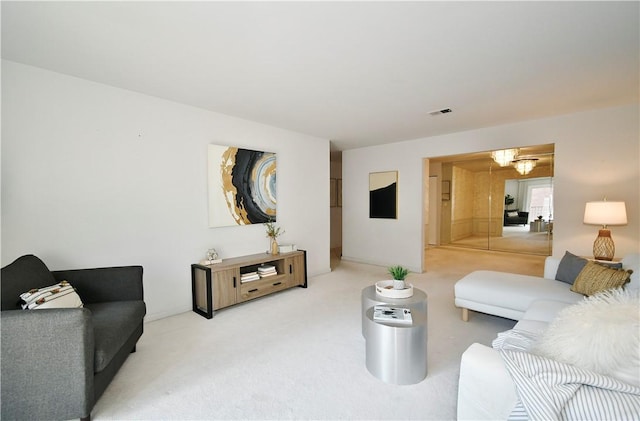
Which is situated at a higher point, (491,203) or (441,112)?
(441,112)

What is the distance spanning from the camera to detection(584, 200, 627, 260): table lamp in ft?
10.2

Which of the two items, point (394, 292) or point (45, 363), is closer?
point (45, 363)

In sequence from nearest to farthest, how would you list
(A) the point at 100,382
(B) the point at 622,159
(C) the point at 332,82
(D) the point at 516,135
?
1. (A) the point at 100,382
2. (C) the point at 332,82
3. (B) the point at 622,159
4. (D) the point at 516,135

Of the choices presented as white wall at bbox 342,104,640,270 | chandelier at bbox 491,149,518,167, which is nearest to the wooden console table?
white wall at bbox 342,104,640,270

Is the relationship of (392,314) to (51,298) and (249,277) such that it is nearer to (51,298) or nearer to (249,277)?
(249,277)

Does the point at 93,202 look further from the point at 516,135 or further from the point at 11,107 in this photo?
the point at 516,135

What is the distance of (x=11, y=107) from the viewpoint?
7.50ft

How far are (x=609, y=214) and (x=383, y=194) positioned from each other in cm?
320

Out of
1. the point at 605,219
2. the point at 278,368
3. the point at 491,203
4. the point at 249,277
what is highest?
the point at 491,203

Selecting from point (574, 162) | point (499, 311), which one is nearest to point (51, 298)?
point (499, 311)

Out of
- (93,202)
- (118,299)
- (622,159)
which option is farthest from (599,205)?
(93,202)

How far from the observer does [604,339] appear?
102cm

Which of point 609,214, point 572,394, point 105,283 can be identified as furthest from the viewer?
point 609,214

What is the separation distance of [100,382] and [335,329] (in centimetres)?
187
